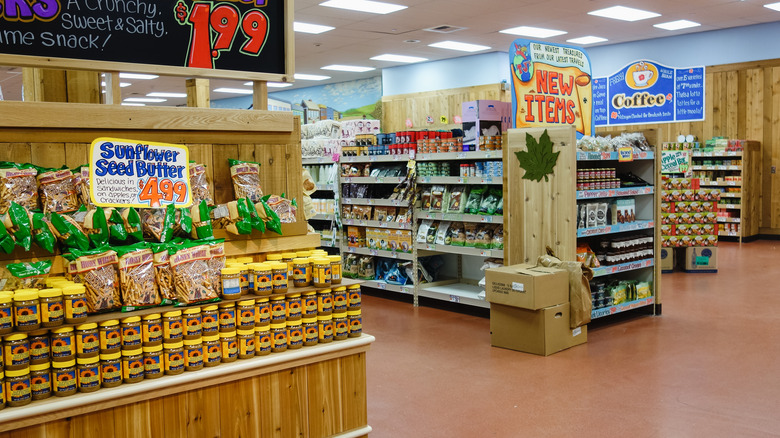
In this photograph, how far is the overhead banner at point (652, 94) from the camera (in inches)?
297

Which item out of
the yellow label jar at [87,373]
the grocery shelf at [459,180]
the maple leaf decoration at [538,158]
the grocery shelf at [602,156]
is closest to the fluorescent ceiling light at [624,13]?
the grocery shelf at [602,156]

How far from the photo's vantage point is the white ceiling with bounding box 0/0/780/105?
10352mm

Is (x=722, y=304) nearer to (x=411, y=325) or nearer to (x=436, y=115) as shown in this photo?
(x=411, y=325)

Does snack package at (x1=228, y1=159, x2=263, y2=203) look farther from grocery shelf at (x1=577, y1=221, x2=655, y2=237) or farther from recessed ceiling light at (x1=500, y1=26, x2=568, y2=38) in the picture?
recessed ceiling light at (x1=500, y1=26, x2=568, y2=38)

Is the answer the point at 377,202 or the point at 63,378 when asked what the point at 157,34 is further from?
the point at 377,202

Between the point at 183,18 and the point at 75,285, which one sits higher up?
the point at 183,18

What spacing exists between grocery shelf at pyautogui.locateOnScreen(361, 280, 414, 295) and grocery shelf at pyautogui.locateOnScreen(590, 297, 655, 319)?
1992 mm

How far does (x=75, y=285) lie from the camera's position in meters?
2.31

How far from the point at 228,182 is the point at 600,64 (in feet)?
42.9

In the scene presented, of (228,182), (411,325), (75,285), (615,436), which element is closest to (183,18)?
(228,182)

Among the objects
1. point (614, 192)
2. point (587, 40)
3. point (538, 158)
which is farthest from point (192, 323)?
point (587, 40)

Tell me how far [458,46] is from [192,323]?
12.2 metres

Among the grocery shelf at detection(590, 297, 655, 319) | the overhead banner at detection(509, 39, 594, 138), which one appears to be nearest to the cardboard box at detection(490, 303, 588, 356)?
the grocery shelf at detection(590, 297, 655, 319)

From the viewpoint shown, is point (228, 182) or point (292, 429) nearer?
point (292, 429)
